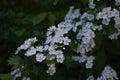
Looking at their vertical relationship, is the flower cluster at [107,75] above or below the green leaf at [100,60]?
below

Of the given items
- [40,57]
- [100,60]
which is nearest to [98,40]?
[100,60]

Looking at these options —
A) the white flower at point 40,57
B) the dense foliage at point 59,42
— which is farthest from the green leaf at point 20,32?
the white flower at point 40,57

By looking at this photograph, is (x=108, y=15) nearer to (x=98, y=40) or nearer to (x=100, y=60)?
(x=98, y=40)

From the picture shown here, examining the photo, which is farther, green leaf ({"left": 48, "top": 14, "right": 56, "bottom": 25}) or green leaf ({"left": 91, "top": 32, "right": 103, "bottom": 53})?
green leaf ({"left": 48, "top": 14, "right": 56, "bottom": 25})

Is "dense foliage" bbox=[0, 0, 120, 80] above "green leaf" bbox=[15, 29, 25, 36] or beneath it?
beneath

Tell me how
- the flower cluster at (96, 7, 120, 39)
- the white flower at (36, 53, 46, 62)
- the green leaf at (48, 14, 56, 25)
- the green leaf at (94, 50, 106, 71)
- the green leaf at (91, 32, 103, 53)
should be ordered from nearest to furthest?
the white flower at (36, 53, 46, 62)
the flower cluster at (96, 7, 120, 39)
the green leaf at (91, 32, 103, 53)
the green leaf at (94, 50, 106, 71)
the green leaf at (48, 14, 56, 25)

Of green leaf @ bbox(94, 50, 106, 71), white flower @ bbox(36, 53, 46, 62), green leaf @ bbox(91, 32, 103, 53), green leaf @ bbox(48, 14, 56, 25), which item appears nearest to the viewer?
white flower @ bbox(36, 53, 46, 62)

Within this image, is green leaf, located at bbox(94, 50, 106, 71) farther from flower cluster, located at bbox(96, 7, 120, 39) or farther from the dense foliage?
flower cluster, located at bbox(96, 7, 120, 39)

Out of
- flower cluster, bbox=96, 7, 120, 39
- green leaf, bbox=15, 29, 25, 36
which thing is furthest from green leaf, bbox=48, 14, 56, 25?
flower cluster, bbox=96, 7, 120, 39

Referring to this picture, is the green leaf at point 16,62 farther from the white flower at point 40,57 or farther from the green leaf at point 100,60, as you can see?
the green leaf at point 100,60
